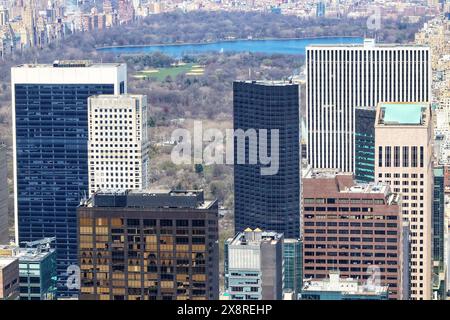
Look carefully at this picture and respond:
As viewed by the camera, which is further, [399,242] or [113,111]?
[113,111]

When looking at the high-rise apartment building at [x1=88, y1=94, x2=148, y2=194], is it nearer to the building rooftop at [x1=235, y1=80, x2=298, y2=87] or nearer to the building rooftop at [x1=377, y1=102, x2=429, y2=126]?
the building rooftop at [x1=235, y1=80, x2=298, y2=87]

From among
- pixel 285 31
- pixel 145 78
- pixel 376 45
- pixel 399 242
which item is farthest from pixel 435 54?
pixel 399 242

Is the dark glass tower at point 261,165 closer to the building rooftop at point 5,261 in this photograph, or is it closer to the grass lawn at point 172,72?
the grass lawn at point 172,72

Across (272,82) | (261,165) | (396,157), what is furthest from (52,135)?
(396,157)

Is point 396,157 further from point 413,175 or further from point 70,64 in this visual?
point 70,64
